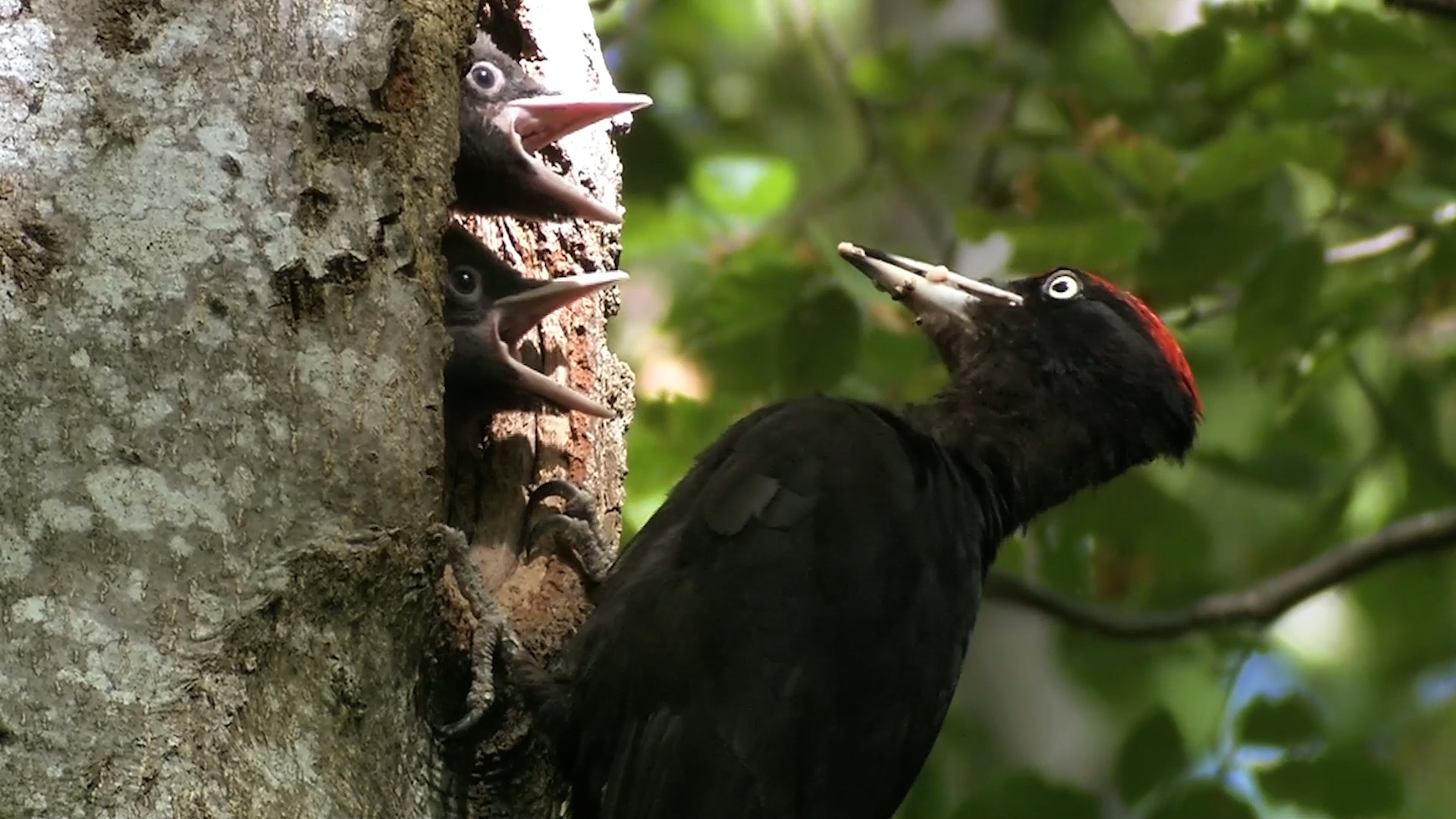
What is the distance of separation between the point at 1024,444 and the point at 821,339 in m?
0.69

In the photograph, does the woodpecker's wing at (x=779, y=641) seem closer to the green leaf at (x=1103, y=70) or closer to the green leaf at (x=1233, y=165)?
the green leaf at (x=1233, y=165)

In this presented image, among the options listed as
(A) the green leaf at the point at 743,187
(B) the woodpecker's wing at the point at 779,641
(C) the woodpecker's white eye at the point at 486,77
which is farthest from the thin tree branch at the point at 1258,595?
(C) the woodpecker's white eye at the point at 486,77

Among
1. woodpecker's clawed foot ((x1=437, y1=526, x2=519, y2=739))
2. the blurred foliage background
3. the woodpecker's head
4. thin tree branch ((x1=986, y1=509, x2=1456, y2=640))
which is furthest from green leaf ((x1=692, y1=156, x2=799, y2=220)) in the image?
woodpecker's clawed foot ((x1=437, y1=526, x2=519, y2=739))

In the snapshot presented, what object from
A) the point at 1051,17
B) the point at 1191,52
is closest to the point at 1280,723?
the point at 1191,52

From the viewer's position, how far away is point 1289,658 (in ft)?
25.5

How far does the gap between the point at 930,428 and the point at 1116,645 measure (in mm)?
2228

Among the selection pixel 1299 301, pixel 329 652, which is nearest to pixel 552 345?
pixel 329 652

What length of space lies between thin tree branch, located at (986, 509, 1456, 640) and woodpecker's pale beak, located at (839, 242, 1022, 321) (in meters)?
0.99

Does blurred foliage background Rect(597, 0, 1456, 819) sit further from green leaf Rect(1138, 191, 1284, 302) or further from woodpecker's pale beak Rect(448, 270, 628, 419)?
woodpecker's pale beak Rect(448, 270, 628, 419)

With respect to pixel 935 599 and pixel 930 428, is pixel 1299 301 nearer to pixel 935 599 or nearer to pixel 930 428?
pixel 930 428

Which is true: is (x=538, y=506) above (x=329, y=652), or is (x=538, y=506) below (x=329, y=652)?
below

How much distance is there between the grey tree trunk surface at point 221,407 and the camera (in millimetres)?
1863

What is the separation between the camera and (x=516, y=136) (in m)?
3.24

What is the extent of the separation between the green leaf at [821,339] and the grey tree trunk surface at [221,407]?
165cm
